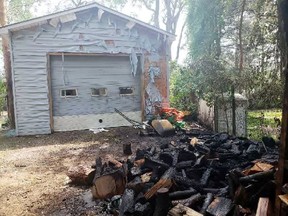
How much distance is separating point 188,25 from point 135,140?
8.22 meters

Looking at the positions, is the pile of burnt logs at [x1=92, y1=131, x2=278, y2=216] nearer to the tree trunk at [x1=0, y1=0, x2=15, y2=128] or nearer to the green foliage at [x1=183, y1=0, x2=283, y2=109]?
the green foliage at [x1=183, y1=0, x2=283, y2=109]

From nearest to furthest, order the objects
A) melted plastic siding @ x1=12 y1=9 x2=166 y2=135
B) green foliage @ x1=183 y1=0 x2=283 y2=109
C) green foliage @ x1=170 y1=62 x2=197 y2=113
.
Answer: green foliage @ x1=183 y1=0 x2=283 y2=109, melted plastic siding @ x1=12 y1=9 x2=166 y2=135, green foliage @ x1=170 y1=62 x2=197 y2=113

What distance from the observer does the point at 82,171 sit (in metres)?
5.03

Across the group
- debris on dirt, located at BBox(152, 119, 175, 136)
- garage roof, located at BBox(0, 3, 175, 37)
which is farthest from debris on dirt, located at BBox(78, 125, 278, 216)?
garage roof, located at BBox(0, 3, 175, 37)

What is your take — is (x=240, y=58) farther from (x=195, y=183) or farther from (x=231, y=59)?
(x=231, y=59)

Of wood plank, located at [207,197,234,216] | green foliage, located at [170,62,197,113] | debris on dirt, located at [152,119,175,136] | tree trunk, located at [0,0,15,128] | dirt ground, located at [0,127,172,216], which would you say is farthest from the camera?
green foliage, located at [170,62,197,113]

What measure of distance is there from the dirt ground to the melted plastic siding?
97 cm

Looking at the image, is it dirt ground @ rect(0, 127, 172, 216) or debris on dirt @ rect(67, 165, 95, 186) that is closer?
→ dirt ground @ rect(0, 127, 172, 216)

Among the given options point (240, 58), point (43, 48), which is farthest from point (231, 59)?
point (43, 48)

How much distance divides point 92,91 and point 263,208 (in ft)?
30.5

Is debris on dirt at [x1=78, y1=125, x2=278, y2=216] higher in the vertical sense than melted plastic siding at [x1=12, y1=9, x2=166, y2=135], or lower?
lower

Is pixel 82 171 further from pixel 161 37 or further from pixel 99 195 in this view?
pixel 161 37

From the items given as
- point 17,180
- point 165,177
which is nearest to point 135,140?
point 17,180

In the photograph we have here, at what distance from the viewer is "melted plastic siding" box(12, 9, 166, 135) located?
9.91 meters
